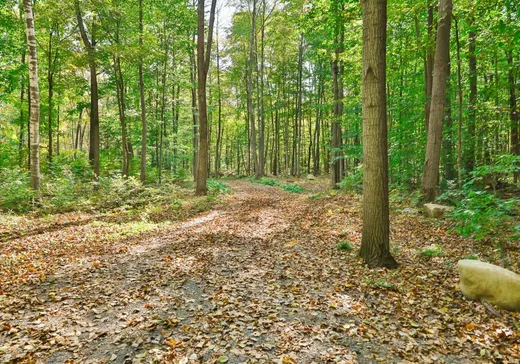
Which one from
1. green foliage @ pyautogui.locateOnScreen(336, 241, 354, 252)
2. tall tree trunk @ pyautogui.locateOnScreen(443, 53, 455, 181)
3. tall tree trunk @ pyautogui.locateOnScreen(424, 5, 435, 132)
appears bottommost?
green foliage @ pyautogui.locateOnScreen(336, 241, 354, 252)

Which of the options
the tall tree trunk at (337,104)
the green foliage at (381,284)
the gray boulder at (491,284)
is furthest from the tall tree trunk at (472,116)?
the green foliage at (381,284)

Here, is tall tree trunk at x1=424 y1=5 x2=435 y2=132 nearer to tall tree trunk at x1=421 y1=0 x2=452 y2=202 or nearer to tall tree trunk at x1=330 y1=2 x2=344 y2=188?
tall tree trunk at x1=421 y1=0 x2=452 y2=202

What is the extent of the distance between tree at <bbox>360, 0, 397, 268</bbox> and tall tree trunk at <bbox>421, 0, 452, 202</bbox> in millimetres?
5500

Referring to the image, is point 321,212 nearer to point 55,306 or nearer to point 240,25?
point 55,306

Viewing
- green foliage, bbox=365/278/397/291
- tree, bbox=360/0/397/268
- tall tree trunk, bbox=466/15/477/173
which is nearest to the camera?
green foliage, bbox=365/278/397/291

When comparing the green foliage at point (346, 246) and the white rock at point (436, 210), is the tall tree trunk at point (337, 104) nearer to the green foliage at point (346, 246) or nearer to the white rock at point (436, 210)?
the white rock at point (436, 210)

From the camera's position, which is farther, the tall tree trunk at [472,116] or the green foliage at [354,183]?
the green foliage at [354,183]

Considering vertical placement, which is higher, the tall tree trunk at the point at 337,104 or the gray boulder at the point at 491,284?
the tall tree trunk at the point at 337,104

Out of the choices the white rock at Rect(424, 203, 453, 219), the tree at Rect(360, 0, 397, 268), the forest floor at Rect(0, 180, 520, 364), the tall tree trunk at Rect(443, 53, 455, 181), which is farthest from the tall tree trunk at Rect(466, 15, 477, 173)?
the tree at Rect(360, 0, 397, 268)

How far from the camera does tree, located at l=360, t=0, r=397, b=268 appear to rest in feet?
17.1

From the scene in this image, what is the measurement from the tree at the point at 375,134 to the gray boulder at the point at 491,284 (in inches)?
50.9

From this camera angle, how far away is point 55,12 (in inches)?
516

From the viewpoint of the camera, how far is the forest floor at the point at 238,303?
3.46 m

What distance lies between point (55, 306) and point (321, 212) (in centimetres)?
876
